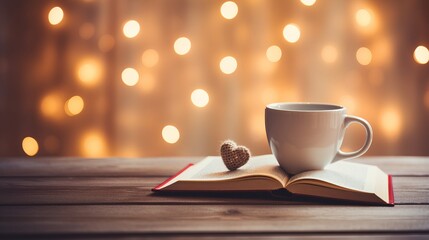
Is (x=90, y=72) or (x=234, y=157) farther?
(x=90, y=72)

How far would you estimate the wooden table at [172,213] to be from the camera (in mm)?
480

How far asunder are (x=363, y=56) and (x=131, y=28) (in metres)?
0.69

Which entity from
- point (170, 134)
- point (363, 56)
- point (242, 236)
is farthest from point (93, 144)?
point (242, 236)

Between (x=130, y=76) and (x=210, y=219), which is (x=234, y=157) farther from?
(x=130, y=76)

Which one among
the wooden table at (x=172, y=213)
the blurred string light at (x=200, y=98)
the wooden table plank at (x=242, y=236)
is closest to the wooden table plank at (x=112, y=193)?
the wooden table at (x=172, y=213)

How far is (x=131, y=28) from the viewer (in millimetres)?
1294

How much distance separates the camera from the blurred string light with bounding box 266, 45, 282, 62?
4.26 feet

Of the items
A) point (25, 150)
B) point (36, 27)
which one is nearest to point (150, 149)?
point (25, 150)

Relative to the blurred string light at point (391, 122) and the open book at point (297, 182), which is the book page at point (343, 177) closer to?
the open book at point (297, 182)

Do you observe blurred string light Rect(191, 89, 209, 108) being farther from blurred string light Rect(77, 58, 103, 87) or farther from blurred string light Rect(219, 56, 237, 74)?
blurred string light Rect(77, 58, 103, 87)

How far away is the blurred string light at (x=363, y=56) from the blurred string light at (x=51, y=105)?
89 cm

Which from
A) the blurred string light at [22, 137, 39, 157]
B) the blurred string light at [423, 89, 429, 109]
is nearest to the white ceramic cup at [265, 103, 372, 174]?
the blurred string light at [423, 89, 429, 109]

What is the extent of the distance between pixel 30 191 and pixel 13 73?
2.49ft

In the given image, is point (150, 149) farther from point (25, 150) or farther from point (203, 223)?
point (203, 223)
